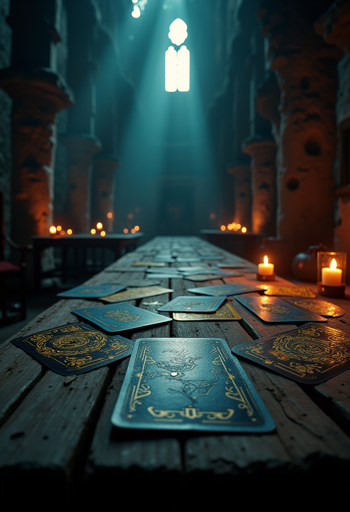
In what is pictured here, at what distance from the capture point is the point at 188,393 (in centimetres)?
75

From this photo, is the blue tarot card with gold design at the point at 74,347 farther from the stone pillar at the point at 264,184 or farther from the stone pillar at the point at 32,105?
the stone pillar at the point at 264,184

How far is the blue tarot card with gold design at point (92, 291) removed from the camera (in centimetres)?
176

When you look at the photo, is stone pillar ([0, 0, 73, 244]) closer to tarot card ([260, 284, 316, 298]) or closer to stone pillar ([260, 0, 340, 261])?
stone pillar ([260, 0, 340, 261])

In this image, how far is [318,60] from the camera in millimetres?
5281

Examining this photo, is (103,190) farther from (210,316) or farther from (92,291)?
(210,316)

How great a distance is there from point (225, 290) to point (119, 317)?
0.83 m

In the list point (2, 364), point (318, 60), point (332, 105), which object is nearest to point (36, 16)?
point (318, 60)

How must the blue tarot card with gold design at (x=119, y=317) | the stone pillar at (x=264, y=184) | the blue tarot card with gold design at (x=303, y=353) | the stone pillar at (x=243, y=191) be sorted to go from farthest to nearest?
the stone pillar at (x=243, y=191) → the stone pillar at (x=264, y=184) → the blue tarot card with gold design at (x=119, y=317) → the blue tarot card with gold design at (x=303, y=353)

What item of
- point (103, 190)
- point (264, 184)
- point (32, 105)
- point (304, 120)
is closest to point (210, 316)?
point (304, 120)

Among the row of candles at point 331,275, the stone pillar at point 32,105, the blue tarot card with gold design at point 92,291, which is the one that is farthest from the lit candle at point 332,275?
the stone pillar at point 32,105

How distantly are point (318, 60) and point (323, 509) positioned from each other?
6.55m

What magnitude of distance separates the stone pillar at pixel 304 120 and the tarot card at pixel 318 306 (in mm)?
4131

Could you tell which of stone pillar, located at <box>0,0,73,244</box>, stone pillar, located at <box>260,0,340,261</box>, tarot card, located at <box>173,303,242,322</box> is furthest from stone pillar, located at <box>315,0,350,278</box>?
stone pillar, located at <box>0,0,73,244</box>

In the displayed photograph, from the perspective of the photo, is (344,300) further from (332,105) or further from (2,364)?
(332,105)
